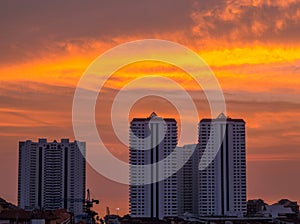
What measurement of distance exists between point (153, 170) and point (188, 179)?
6306mm

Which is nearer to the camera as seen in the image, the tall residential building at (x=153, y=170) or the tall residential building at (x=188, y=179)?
the tall residential building at (x=153, y=170)

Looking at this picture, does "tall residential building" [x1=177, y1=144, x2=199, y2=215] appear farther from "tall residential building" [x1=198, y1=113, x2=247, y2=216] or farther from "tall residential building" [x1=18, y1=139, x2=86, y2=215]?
"tall residential building" [x1=18, y1=139, x2=86, y2=215]

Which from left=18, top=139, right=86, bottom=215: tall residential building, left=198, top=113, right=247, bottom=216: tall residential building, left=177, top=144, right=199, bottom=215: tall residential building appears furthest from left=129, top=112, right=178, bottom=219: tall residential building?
left=18, top=139, right=86, bottom=215: tall residential building

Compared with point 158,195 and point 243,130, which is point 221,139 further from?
point 158,195

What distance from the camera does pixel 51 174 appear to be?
51.8 metres

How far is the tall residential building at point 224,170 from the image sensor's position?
6038 centimetres

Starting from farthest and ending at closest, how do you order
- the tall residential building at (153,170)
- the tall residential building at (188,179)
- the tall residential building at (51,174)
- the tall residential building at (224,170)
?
the tall residential building at (188,179) → the tall residential building at (224,170) → the tall residential building at (153,170) → the tall residential building at (51,174)

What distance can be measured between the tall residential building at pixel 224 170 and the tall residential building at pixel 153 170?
284 cm

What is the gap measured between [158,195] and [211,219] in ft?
23.1

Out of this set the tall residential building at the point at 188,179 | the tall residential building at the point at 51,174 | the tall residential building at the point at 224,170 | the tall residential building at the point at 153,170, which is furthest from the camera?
the tall residential building at the point at 188,179

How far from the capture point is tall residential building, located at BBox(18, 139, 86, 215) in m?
51.2

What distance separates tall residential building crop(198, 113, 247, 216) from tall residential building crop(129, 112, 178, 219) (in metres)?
2.84

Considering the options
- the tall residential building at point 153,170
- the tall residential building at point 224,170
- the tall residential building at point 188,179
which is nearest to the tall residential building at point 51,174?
the tall residential building at point 153,170

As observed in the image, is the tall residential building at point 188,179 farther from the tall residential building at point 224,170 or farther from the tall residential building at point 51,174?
the tall residential building at point 51,174
